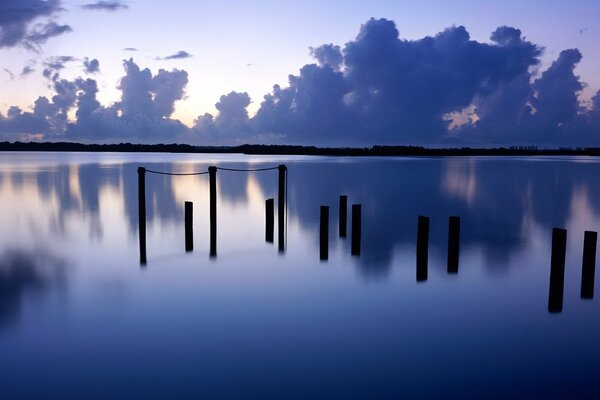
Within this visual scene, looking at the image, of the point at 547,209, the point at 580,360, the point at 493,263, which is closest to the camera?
the point at 580,360

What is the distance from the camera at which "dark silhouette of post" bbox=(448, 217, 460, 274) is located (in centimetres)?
1090

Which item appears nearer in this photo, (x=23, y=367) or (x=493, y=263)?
(x=23, y=367)

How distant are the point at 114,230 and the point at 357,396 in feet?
51.7

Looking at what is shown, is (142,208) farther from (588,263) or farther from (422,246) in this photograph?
(588,263)

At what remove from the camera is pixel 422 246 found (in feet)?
34.8

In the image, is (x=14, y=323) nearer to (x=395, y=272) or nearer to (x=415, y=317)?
(x=415, y=317)

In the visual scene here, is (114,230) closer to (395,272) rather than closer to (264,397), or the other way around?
(395,272)

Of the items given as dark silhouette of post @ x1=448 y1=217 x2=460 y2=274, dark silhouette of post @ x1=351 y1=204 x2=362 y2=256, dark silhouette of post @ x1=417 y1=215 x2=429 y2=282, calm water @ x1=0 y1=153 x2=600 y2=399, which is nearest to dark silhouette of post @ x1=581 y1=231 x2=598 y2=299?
calm water @ x1=0 y1=153 x2=600 y2=399

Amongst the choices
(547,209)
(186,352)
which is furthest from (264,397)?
(547,209)

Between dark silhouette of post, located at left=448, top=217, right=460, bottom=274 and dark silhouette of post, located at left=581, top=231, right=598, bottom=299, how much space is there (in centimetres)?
246

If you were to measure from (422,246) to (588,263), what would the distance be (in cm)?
300

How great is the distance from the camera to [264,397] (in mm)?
6152

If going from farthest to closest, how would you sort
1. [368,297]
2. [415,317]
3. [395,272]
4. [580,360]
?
1. [395,272]
2. [368,297]
3. [415,317]
4. [580,360]

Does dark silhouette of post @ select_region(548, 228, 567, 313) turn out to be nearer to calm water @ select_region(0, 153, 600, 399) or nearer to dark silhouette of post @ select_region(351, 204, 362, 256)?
calm water @ select_region(0, 153, 600, 399)
